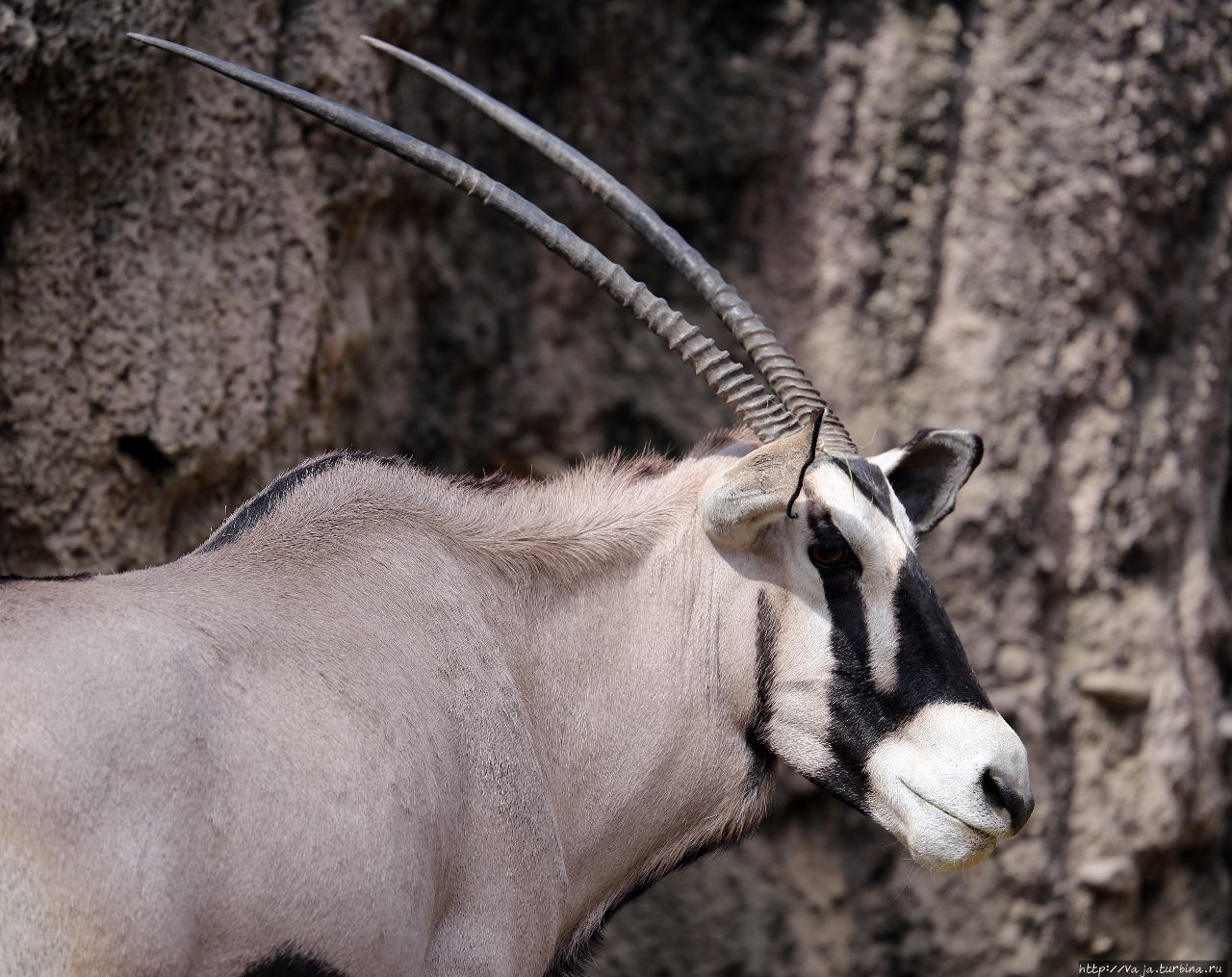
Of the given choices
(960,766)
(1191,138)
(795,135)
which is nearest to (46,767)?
(960,766)

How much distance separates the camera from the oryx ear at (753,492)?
3.09 metres

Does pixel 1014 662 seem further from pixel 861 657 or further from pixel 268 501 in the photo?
pixel 268 501

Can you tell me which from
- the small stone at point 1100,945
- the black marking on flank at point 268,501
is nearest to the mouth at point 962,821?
the black marking on flank at point 268,501

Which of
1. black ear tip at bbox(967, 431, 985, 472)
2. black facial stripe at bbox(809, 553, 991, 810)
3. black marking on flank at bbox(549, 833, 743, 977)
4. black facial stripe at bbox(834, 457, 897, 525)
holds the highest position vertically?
black ear tip at bbox(967, 431, 985, 472)

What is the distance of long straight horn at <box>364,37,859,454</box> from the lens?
3.66 metres

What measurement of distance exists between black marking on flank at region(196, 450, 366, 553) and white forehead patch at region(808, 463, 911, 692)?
1.15 meters

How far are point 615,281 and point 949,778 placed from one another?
1.49 meters

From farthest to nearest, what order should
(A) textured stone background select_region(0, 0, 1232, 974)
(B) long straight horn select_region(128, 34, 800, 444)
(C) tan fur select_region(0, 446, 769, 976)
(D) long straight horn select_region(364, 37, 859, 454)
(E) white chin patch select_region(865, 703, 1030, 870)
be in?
1. (A) textured stone background select_region(0, 0, 1232, 974)
2. (D) long straight horn select_region(364, 37, 859, 454)
3. (B) long straight horn select_region(128, 34, 800, 444)
4. (E) white chin patch select_region(865, 703, 1030, 870)
5. (C) tan fur select_region(0, 446, 769, 976)

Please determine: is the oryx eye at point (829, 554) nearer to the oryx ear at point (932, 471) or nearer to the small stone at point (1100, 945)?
the oryx ear at point (932, 471)

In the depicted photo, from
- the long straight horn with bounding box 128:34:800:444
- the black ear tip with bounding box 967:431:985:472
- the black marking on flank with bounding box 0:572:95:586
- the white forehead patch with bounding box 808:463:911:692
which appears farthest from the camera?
the black ear tip with bounding box 967:431:985:472

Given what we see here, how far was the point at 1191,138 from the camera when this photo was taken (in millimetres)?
6340

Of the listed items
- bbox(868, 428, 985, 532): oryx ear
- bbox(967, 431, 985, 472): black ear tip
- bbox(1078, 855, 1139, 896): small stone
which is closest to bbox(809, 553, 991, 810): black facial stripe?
bbox(868, 428, 985, 532): oryx ear

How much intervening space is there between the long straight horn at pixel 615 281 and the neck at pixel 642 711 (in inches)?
15.4

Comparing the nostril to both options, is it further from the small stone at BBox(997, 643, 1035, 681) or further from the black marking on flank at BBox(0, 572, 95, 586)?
the small stone at BBox(997, 643, 1035, 681)
